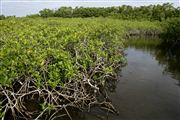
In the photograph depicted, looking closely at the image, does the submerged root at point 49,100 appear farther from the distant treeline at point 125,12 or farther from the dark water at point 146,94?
the distant treeline at point 125,12

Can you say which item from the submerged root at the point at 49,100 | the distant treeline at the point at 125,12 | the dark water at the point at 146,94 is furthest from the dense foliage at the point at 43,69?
the distant treeline at the point at 125,12

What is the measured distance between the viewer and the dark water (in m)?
12.8

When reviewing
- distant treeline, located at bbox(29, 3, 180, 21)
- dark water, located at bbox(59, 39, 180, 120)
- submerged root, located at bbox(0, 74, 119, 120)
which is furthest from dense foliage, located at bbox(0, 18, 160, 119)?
distant treeline, located at bbox(29, 3, 180, 21)

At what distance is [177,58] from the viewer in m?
28.9

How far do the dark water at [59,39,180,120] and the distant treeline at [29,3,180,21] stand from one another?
46727mm

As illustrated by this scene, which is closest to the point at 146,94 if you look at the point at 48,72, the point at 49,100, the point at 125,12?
the point at 49,100

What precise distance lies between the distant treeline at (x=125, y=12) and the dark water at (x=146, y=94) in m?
46.7

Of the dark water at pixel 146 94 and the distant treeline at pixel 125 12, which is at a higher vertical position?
the distant treeline at pixel 125 12

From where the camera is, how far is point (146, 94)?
16.0 meters

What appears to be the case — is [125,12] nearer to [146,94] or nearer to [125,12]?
[125,12]

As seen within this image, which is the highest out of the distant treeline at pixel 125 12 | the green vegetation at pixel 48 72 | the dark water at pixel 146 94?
the distant treeline at pixel 125 12

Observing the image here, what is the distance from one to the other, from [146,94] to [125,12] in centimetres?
6538

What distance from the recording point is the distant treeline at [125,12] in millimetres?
69438

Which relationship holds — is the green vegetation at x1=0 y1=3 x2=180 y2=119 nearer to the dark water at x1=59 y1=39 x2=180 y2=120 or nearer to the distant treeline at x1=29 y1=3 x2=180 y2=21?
the dark water at x1=59 y1=39 x2=180 y2=120
